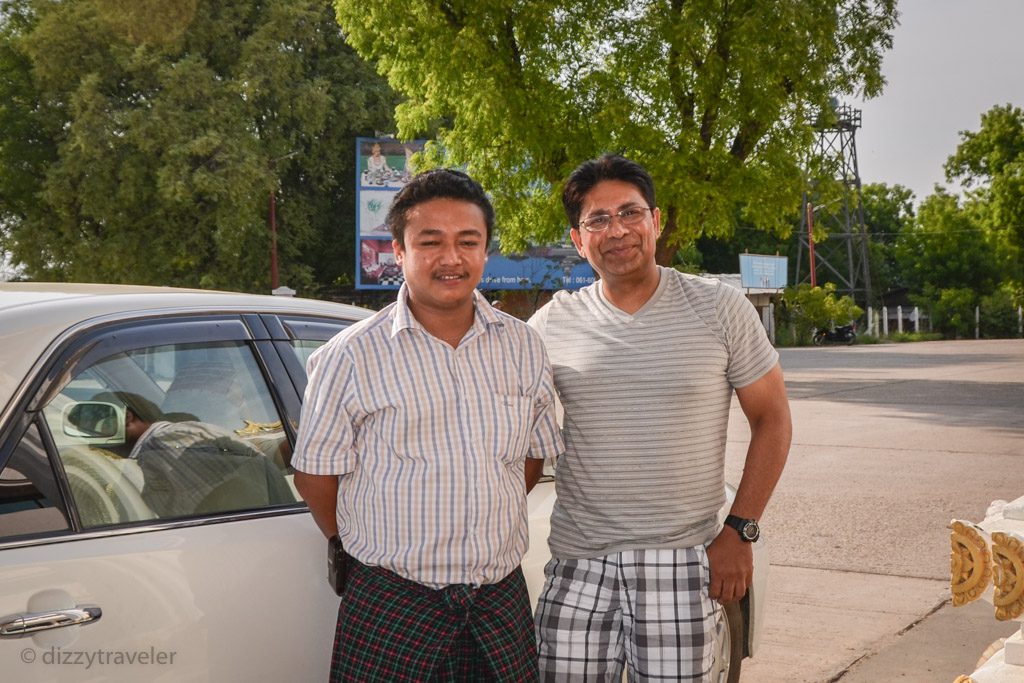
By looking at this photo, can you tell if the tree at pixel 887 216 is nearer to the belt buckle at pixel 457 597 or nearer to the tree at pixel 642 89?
the tree at pixel 642 89

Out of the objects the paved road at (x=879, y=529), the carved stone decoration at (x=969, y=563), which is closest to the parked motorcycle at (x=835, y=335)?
the paved road at (x=879, y=529)

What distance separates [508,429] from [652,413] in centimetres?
43

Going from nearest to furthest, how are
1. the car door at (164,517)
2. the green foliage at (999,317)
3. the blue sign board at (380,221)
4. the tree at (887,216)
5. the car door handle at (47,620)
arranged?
1. the car door handle at (47,620)
2. the car door at (164,517)
3. the blue sign board at (380,221)
4. the green foliage at (999,317)
5. the tree at (887,216)

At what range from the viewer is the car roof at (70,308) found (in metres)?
2.24

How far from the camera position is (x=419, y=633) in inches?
95.3

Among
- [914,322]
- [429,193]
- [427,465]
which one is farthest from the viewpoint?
[914,322]

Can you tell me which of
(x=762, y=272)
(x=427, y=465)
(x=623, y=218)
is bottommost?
(x=427, y=465)

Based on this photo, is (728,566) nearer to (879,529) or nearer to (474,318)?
(474,318)

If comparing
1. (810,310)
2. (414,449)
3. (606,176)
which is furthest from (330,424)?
(810,310)

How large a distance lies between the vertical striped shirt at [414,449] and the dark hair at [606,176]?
65 centimetres

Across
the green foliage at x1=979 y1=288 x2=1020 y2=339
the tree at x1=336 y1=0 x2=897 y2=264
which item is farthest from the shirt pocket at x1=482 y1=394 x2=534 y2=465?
the green foliage at x1=979 y1=288 x2=1020 y2=339

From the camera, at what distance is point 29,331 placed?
2.29 meters

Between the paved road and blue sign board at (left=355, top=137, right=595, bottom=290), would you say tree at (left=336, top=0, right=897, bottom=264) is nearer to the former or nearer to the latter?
the paved road

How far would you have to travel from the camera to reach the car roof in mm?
2244
